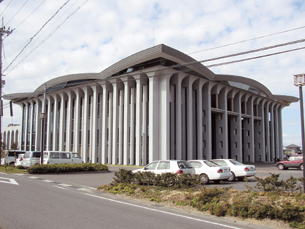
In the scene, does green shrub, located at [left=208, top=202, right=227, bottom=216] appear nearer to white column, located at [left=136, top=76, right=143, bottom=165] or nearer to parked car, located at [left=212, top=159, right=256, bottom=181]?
parked car, located at [left=212, top=159, right=256, bottom=181]

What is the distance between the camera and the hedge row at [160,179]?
12458 mm

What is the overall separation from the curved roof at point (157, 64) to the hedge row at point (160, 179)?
46.1 ft

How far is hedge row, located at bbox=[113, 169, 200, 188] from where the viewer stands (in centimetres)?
1246

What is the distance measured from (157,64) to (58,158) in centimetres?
1639

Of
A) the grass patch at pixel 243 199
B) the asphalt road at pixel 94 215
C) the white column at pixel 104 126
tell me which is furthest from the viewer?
the white column at pixel 104 126

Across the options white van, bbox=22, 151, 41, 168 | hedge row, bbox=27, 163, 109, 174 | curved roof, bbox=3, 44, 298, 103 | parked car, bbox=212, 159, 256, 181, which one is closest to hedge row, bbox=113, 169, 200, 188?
parked car, bbox=212, 159, 256, 181

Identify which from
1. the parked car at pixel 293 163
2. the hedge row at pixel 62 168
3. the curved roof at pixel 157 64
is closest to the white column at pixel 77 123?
the curved roof at pixel 157 64

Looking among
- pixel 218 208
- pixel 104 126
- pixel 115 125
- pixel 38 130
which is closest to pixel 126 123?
pixel 115 125

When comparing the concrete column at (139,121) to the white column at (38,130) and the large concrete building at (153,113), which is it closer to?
the large concrete building at (153,113)

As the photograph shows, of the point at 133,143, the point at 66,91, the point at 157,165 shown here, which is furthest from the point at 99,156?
the point at 157,165

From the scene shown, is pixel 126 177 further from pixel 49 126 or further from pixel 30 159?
pixel 49 126

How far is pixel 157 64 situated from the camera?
3556 cm

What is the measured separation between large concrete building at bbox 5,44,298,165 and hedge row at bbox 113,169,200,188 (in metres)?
15.2

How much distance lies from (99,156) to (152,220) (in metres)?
36.6
